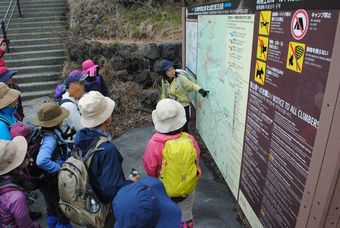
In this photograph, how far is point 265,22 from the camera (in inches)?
91.2

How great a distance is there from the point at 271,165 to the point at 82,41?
699cm

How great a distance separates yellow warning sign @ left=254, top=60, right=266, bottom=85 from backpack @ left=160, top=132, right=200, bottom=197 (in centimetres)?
77

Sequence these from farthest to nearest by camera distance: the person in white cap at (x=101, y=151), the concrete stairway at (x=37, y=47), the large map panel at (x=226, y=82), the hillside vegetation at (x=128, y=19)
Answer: the concrete stairway at (x=37, y=47), the hillside vegetation at (x=128, y=19), the large map panel at (x=226, y=82), the person in white cap at (x=101, y=151)

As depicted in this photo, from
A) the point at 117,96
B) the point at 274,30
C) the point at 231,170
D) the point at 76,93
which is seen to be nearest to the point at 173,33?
the point at 117,96

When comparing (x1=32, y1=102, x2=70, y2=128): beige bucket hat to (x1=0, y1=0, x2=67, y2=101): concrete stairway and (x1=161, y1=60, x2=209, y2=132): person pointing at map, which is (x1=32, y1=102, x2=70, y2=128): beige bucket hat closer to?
(x1=161, y1=60, x2=209, y2=132): person pointing at map

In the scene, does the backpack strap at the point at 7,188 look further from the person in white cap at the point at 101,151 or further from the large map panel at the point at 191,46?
the large map panel at the point at 191,46

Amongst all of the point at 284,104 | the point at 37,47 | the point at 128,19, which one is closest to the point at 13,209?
the point at 284,104

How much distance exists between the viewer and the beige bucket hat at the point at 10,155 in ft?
7.10

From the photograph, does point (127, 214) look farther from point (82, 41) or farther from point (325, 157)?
point (82, 41)

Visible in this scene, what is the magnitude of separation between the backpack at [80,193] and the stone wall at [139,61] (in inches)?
182

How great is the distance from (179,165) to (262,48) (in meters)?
1.17

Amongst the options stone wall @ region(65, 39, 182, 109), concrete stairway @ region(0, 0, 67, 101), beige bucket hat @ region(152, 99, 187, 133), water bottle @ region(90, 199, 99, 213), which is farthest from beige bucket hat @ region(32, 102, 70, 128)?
concrete stairway @ region(0, 0, 67, 101)

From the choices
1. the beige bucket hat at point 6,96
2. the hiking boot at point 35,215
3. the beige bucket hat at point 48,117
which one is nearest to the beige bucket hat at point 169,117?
the beige bucket hat at point 48,117

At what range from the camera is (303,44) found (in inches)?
71.6
